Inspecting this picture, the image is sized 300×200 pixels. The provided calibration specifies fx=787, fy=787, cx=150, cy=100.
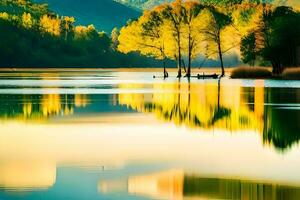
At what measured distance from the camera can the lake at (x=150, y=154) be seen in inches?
672

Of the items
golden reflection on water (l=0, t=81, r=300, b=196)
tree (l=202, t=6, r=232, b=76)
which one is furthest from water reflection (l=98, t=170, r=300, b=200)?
tree (l=202, t=6, r=232, b=76)

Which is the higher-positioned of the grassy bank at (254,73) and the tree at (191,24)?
the tree at (191,24)

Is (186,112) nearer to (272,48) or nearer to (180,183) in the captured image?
(180,183)

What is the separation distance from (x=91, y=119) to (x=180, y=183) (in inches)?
769

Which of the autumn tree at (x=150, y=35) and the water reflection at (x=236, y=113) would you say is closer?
the water reflection at (x=236, y=113)

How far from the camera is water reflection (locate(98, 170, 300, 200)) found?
643 inches

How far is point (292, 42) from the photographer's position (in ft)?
350

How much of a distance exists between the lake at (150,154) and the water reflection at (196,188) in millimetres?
21

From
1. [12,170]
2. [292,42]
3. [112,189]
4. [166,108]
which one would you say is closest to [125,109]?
[166,108]

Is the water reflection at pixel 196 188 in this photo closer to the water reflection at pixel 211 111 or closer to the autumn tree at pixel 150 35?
the water reflection at pixel 211 111

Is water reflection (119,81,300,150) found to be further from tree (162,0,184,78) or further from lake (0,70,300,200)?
tree (162,0,184,78)

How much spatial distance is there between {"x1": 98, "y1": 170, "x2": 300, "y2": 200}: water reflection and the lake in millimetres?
21

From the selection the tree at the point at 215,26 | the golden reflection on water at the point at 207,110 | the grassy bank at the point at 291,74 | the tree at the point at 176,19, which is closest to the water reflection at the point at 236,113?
the golden reflection on water at the point at 207,110

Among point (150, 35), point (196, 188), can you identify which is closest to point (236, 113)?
point (196, 188)
